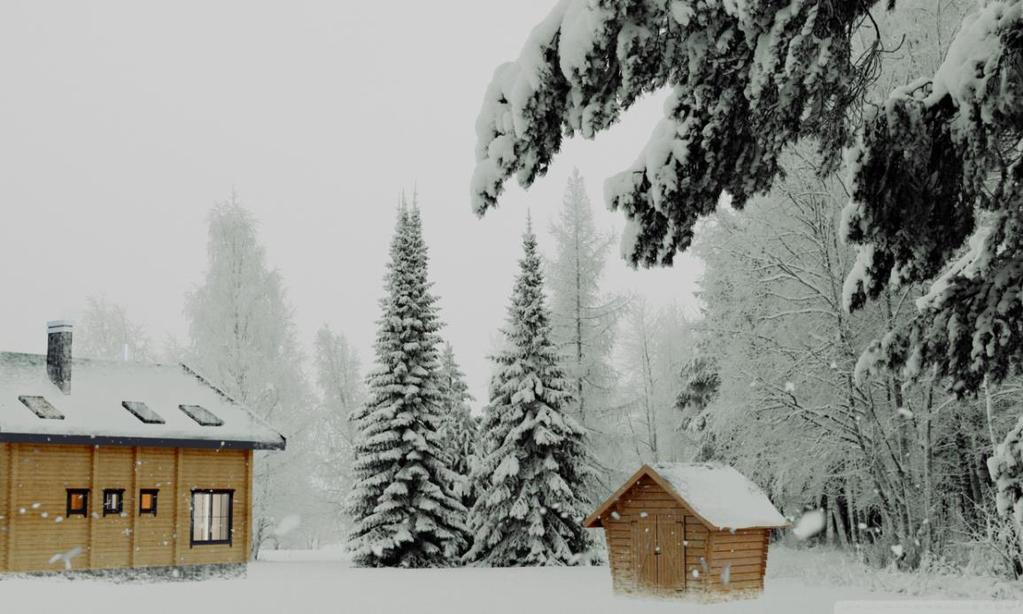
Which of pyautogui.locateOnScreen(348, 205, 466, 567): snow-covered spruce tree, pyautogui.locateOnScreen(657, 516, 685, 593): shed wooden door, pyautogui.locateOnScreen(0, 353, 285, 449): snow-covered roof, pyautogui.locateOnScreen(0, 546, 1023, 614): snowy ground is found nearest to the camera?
pyautogui.locateOnScreen(0, 546, 1023, 614): snowy ground

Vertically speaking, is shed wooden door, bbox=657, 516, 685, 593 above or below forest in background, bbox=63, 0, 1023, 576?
below

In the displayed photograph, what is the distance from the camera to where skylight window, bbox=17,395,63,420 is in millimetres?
22609

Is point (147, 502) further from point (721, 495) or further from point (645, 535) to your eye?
point (721, 495)

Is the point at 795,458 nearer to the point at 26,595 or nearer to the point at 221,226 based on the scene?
the point at 26,595

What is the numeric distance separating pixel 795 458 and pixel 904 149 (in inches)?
786

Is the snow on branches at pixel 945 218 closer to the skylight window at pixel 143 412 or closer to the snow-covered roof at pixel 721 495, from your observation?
the snow-covered roof at pixel 721 495

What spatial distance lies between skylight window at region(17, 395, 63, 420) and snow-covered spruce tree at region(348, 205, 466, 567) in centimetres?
1034

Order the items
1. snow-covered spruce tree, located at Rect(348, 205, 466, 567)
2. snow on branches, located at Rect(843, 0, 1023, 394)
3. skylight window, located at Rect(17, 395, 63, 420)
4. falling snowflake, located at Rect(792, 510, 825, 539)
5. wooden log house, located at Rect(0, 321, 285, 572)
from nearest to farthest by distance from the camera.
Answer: snow on branches, located at Rect(843, 0, 1023, 394) < wooden log house, located at Rect(0, 321, 285, 572) < skylight window, located at Rect(17, 395, 63, 420) < snow-covered spruce tree, located at Rect(348, 205, 466, 567) < falling snowflake, located at Rect(792, 510, 825, 539)

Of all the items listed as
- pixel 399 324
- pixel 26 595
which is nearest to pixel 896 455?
pixel 399 324

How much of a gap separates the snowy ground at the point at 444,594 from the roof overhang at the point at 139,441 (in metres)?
3.03

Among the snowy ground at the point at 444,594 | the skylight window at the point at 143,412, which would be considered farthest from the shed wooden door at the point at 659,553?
the skylight window at the point at 143,412

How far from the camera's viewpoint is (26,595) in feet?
65.3

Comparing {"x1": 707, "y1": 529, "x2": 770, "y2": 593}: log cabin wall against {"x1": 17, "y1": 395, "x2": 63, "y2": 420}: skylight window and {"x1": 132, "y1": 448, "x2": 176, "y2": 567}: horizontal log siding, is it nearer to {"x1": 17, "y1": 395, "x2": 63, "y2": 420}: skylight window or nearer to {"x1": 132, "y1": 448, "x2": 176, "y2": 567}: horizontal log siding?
{"x1": 132, "y1": 448, "x2": 176, "y2": 567}: horizontal log siding

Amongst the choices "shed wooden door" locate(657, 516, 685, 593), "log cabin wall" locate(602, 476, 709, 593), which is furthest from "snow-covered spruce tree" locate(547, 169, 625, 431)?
"shed wooden door" locate(657, 516, 685, 593)
